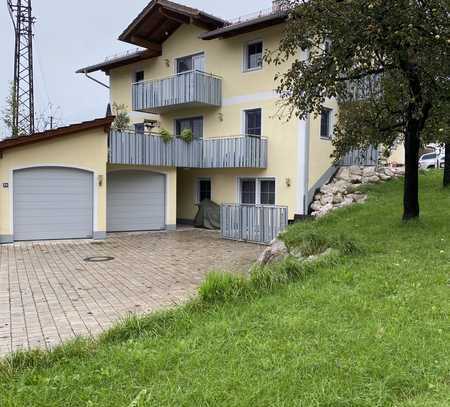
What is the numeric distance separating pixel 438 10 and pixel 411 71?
1376 millimetres

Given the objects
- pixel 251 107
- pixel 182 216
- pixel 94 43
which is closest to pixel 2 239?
pixel 182 216

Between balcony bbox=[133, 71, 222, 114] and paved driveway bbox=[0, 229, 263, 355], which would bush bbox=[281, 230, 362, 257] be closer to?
paved driveway bbox=[0, 229, 263, 355]

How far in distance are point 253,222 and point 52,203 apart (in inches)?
268

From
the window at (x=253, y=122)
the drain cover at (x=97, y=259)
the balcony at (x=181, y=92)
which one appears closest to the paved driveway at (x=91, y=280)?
the drain cover at (x=97, y=259)

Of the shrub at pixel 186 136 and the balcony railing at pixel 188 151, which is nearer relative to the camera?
the balcony railing at pixel 188 151

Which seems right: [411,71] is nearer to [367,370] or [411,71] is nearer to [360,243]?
[360,243]

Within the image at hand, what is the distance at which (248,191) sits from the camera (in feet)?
62.5

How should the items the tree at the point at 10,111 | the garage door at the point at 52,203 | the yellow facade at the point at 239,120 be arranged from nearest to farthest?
the garage door at the point at 52,203, the yellow facade at the point at 239,120, the tree at the point at 10,111

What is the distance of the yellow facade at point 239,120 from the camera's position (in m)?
17.2

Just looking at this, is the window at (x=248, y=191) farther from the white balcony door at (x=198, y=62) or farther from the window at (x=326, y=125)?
the white balcony door at (x=198, y=62)

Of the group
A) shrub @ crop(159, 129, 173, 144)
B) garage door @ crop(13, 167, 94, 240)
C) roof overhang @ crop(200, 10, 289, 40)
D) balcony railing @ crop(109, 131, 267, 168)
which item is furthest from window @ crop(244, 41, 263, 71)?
garage door @ crop(13, 167, 94, 240)

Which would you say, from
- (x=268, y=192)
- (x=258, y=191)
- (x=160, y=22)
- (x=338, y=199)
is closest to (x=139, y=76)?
(x=160, y=22)

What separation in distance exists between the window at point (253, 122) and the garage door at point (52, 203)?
707 cm

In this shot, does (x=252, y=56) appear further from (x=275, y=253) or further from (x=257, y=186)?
(x=275, y=253)
